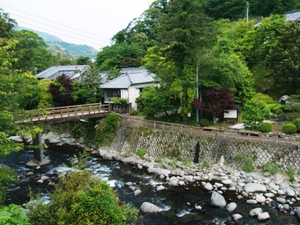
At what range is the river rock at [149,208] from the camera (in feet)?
48.5

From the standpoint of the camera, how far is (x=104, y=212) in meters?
8.91

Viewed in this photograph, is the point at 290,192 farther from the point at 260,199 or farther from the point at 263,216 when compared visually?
the point at 263,216

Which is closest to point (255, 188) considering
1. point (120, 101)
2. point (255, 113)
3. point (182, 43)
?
point (255, 113)

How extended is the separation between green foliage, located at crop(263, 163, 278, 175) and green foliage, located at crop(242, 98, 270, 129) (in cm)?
381

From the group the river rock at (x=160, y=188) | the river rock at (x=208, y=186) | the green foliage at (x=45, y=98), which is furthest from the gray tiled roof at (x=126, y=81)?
the river rock at (x=208, y=186)

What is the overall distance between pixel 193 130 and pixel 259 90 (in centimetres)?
1220

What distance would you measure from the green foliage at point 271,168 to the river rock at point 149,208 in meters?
8.62

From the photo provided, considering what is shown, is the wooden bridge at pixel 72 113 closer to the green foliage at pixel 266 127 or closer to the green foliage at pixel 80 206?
the green foliage at pixel 80 206

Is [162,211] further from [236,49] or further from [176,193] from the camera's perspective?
[236,49]

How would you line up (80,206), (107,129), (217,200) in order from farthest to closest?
(107,129), (217,200), (80,206)

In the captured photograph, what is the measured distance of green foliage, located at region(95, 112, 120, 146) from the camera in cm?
2667

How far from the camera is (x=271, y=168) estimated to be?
1809 cm

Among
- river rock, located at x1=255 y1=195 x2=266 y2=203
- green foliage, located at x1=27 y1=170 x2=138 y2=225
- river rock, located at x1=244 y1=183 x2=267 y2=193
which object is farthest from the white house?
green foliage, located at x1=27 y1=170 x2=138 y2=225

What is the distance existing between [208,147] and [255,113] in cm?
459
